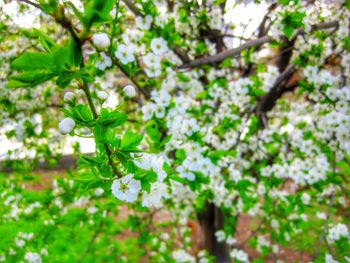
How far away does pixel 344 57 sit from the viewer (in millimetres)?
3154

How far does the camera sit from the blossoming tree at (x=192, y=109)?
141 cm

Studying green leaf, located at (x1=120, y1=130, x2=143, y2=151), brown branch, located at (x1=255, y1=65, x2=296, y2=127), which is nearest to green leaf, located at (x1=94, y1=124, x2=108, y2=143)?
green leaf, located at (x1=120, y1=130, x2=143, y2=151)

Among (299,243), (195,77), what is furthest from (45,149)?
(299,243)

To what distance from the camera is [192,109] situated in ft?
10.7

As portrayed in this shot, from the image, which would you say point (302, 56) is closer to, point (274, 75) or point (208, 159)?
point (274, 75)

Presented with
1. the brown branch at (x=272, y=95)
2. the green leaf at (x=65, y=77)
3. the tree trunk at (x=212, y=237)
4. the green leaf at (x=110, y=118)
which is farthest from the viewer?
the tree trunk at (x=212, y=237)

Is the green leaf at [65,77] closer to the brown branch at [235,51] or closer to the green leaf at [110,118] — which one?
the green leaf at [110,118]

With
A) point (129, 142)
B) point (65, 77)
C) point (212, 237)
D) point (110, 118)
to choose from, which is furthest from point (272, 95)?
point (65, 77)

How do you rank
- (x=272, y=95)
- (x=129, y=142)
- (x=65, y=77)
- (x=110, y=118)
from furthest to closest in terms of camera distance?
(x=272, y=95), (x=129, y=142), (x=110, y=118), (x=65, y=77)

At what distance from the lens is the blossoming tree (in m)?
1.41

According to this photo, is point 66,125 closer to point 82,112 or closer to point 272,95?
point 82,112

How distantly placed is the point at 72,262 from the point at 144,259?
1.16 m

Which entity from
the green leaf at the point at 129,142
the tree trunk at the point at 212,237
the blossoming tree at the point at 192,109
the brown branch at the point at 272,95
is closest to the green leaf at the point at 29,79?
the blossoming tree at the point at 192,109

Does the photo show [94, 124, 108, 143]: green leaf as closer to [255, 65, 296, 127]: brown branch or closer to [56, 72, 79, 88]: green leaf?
[56, 72, 79, 88]: green leaf
